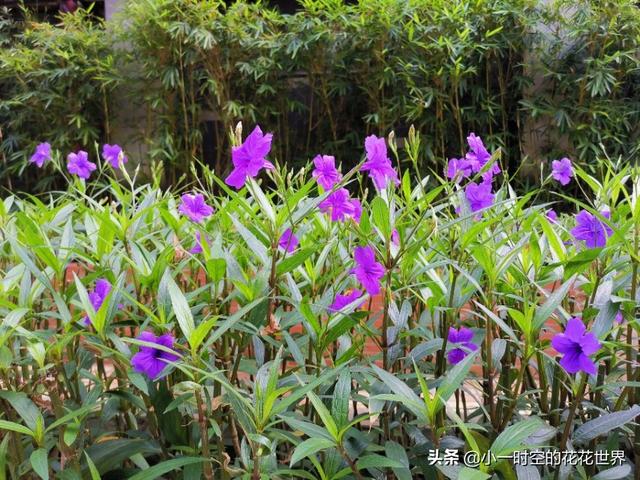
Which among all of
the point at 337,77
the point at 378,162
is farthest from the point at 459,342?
the point at 337,77

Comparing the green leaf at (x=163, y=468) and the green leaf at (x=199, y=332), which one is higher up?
the green leaf at (x=199, y=332)

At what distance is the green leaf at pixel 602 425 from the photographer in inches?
30.9

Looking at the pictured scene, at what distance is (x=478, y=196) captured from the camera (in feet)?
3.30

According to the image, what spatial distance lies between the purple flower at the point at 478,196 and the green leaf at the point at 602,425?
342 millimetres

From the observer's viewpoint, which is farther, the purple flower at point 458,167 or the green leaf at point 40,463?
the purple flower at point 458,167

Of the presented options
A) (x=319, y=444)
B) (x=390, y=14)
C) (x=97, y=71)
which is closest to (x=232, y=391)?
(x=319, y=444)

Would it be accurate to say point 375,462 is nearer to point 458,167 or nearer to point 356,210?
point 356,210

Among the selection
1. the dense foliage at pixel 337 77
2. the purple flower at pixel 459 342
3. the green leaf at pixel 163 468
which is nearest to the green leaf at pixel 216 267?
the green leaf at pixel 163 468

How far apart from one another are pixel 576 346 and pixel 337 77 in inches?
155

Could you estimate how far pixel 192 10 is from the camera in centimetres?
A: 425

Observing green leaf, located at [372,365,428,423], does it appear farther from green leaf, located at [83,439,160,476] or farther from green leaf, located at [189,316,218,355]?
green leaf, located at [83,439,160,476]

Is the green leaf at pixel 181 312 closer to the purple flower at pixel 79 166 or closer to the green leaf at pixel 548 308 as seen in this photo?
the green leaf at pixel 548 308

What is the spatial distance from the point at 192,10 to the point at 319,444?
405 centimetres

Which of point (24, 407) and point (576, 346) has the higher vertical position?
point (576, 346)
